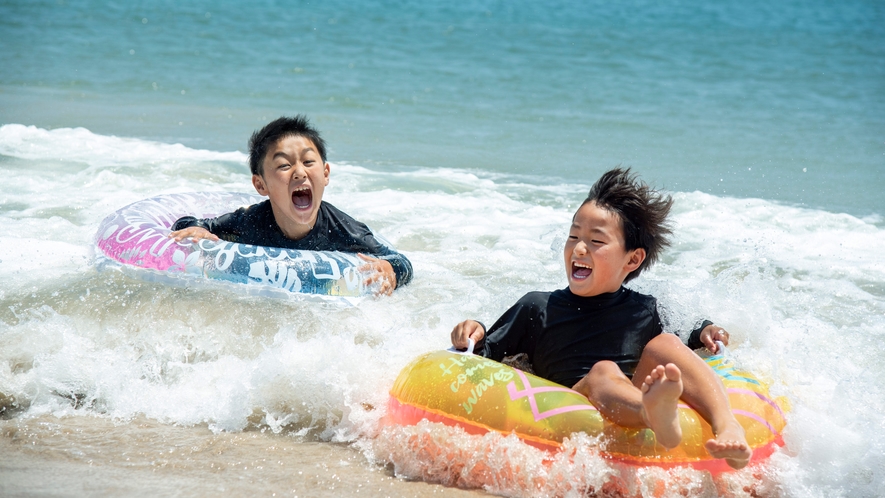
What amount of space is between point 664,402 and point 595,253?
84 cm

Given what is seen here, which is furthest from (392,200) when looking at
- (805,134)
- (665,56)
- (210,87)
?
(665,56)

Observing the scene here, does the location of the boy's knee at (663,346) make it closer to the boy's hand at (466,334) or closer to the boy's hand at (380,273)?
the boy's hand at (466,334)

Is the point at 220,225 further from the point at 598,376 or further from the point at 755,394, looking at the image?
the point at 755,394

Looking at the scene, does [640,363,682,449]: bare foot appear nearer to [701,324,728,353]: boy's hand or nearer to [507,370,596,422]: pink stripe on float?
[507,370,596,422]: pink stripe on float

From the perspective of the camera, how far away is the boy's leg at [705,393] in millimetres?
2875

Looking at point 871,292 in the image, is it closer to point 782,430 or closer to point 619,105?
point 782,430

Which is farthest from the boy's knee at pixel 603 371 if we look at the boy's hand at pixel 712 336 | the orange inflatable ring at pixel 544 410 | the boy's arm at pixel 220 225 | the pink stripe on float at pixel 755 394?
the boy's arm at pixel 220 225

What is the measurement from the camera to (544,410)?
3.20 meters

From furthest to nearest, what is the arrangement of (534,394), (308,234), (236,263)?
(308,234), (236,263), (534,394)

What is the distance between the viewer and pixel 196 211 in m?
6.01

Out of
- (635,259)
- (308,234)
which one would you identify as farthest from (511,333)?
(308,234)

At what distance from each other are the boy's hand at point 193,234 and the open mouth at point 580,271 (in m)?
2.40

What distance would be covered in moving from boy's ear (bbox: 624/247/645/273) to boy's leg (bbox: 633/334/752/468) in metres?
0.40

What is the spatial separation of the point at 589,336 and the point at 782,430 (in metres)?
0.80
